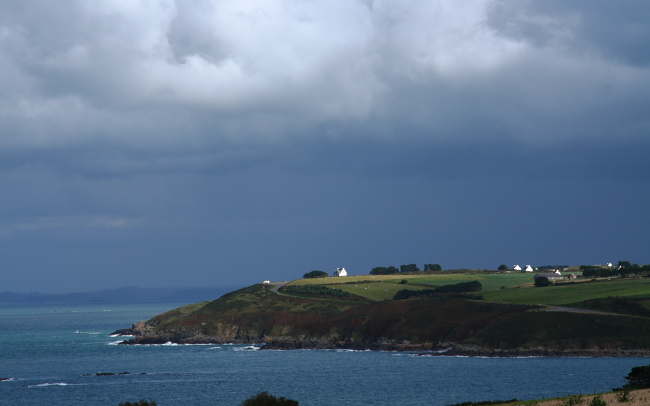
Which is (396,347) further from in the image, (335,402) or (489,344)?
(335,402)

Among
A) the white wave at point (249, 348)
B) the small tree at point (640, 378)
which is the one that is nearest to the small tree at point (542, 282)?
the white wave at point (249, 348)

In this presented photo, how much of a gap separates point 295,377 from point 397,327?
4612 cm

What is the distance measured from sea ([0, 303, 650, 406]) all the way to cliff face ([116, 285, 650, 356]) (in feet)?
24.6

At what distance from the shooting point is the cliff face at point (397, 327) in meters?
116

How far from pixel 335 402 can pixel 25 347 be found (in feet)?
353

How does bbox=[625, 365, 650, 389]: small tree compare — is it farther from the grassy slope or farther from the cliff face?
the grassy slope

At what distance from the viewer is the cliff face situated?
116125 mm

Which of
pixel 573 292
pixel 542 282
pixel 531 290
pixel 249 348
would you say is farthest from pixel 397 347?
pixel 542 282

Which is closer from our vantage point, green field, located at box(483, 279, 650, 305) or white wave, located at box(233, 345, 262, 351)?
green field, located at box(483, 279, 650, 305)

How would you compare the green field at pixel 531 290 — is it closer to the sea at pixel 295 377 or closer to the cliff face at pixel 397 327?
the cliff face at pixel 397 327

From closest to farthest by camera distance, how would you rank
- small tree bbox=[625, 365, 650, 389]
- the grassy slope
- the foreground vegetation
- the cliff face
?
the foreground vegetation
small tree bbox=[625, 365, 650, 389]
the cliff face
the grassy slope

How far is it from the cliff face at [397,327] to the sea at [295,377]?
7484 mm

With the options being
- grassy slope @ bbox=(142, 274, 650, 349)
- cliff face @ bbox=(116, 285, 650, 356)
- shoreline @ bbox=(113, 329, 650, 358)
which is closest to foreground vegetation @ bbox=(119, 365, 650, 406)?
shoreline @ bbox=(113, 329, 650, 358)

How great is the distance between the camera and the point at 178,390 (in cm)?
9012
